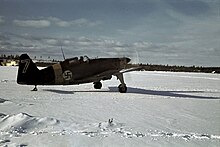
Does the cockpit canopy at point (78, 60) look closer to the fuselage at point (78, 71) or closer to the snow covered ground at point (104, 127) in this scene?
the fuselage at point (78, 71)

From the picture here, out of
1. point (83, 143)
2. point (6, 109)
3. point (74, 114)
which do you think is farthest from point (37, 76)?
point (83, 143)

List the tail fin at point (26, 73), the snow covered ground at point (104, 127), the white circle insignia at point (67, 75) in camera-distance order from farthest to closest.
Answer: the white circle insignia at point (67, 75) → the tail fin at point (26, 73) → the snow covered ground at point (104, 127)

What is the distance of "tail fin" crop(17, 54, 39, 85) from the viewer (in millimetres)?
14289

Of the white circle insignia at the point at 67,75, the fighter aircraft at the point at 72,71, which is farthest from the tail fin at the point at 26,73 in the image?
the white circle insignia at the point at 67,75

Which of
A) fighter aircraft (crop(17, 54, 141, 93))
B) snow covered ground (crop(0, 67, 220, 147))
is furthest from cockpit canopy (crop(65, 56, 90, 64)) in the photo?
snow covered ground (crop(0, 67, 220, 147))

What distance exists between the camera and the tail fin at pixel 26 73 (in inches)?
563

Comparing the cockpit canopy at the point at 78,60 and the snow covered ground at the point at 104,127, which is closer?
the snow covered ground at the point at 104,127

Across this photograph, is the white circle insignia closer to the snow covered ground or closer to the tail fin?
the tail fin

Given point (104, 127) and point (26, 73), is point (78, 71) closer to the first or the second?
point (26, 73)

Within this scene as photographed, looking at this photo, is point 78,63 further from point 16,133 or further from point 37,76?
point 16,133

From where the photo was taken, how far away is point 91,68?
15.9 meters

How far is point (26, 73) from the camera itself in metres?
14.4

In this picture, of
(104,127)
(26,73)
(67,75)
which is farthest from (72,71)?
(104,127)

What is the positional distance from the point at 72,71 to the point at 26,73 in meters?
2.53
